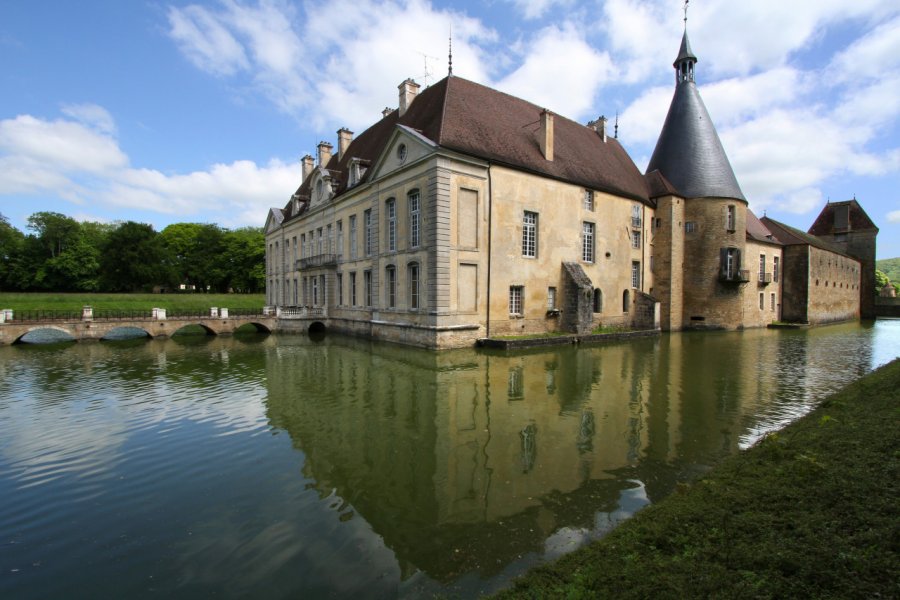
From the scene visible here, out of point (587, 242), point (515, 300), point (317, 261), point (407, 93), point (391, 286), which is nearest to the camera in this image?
point (515, 300)

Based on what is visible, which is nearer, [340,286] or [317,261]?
[340,286]

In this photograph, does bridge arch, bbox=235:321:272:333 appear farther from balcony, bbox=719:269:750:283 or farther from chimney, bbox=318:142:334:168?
balcony, bbox=719:269:750:283

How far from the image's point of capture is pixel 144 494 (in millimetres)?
5848

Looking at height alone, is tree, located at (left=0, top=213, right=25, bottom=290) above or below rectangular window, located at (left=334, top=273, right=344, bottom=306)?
above

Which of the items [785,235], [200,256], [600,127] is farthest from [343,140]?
[200,256]

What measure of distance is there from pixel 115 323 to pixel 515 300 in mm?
20272

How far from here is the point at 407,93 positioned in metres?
26.2

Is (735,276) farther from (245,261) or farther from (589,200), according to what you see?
(245,261)

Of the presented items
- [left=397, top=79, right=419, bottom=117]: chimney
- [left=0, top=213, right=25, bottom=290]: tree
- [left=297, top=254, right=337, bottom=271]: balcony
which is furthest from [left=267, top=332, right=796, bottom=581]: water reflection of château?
[left=0, top=213, right=25, bottom=290]: tree

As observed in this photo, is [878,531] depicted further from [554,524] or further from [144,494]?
[144,494]

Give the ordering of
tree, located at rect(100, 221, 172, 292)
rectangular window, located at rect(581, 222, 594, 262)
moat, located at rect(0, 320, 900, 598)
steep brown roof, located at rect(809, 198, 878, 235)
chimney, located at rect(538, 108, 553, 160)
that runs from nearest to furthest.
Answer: moat, located at rect(0, 320, 900, 598)
chimney, located at rect(538, 108, 553, 160)
rectangular window, located at rect(581, 222, 594, 262)
steep brown roof, located at rect(809, 198, 878, 235)
tree, located at rect(100, 221, 172, 292)

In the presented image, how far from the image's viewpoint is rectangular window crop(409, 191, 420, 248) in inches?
811

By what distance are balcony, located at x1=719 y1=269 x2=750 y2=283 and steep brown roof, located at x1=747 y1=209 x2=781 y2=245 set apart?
13.8 feet

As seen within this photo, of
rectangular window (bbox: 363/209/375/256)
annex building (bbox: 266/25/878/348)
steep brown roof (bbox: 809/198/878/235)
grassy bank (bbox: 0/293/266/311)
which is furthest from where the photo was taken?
steep brown roof (bbox: 809/198/878/235)
